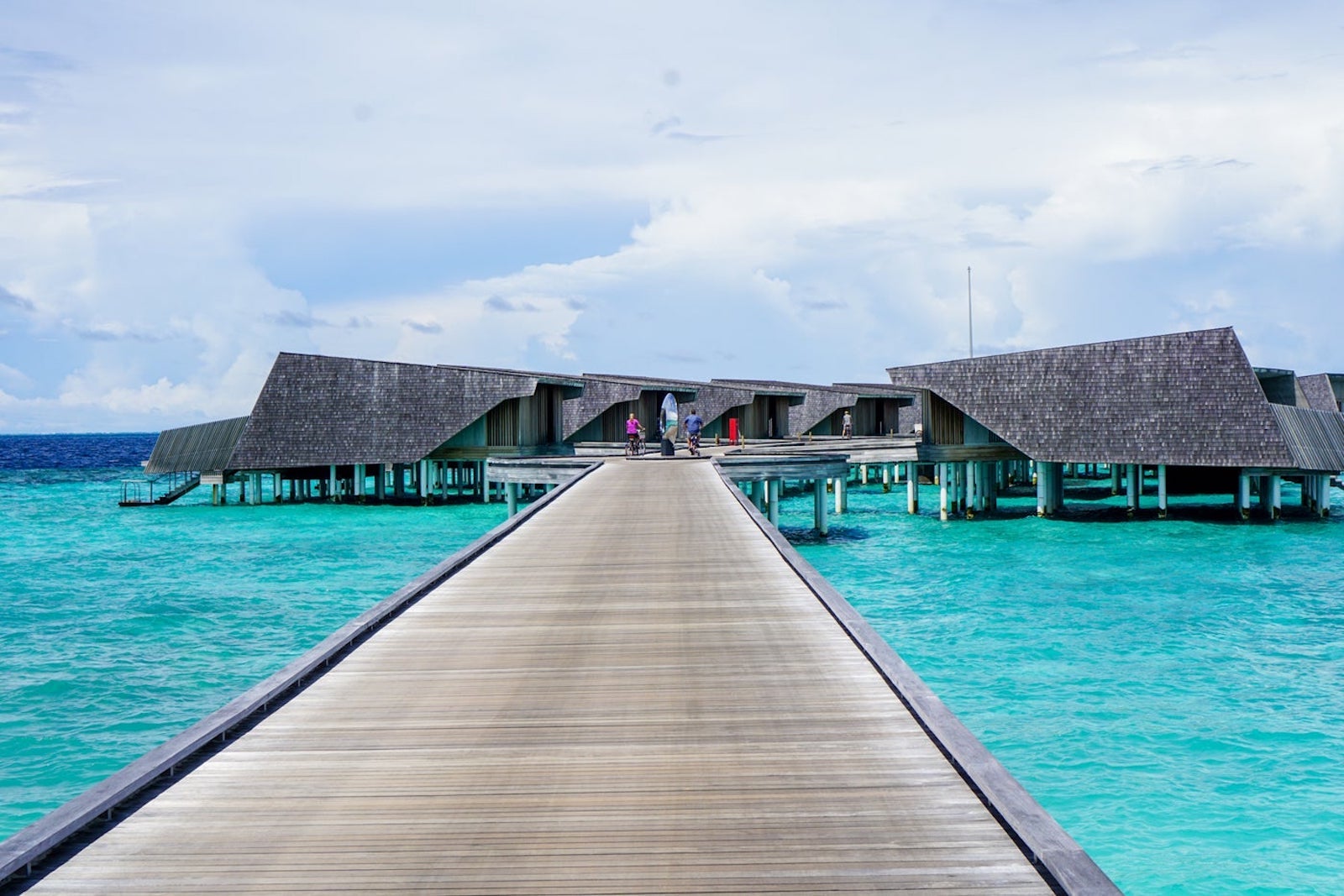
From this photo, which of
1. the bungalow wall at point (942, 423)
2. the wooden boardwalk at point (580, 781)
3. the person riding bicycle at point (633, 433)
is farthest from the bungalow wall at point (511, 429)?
the wooden boardwalk at point (580, 781)

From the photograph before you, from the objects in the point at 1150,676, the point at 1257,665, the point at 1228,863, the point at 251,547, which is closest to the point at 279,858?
the point at 1228,863

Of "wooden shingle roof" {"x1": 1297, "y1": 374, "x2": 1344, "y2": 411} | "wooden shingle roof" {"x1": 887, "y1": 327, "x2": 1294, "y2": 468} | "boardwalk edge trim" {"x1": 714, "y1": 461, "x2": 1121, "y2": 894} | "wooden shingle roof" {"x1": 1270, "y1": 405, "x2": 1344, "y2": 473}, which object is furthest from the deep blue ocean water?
"wooden shingle roof" {"x1": 1297, "y1": 374, "x2": 1344, "y2": 411}

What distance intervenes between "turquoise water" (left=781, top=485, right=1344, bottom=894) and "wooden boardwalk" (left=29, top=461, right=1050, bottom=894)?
12.3 ft

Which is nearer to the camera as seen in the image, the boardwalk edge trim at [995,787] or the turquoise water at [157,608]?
the boardwalk edge trim at [995,787]

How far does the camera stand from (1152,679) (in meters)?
13.2

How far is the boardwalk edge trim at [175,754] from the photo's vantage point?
159 inches

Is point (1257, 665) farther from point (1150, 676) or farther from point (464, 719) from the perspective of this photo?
point (464, 719)

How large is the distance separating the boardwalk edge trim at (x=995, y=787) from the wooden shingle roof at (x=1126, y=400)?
2595cm

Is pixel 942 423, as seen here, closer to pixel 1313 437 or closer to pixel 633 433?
pixel 1313 437

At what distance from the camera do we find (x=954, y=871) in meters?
3.86

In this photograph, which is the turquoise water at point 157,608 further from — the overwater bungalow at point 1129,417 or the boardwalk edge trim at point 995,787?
the overwater bungalow at point 1129,417

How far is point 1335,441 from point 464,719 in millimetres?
33979

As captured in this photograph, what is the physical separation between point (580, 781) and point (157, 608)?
17484 millimetres

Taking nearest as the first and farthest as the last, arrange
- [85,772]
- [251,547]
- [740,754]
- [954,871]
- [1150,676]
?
[954,871] < [740,754] < [85,772] < [1150,676] < [251,547]
